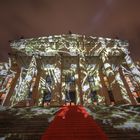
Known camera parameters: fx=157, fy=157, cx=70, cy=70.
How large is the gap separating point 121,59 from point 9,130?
1322 centimetres

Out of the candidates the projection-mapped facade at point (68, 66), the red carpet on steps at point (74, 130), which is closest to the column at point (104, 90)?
the projection-mapped facade at point (68, 66)

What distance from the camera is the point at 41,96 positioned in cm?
1488

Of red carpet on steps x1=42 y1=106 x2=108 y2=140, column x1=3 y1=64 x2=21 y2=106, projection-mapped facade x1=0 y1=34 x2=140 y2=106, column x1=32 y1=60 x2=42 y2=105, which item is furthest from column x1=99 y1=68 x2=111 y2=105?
column x1=3 y1=64 x2=21 y2=106

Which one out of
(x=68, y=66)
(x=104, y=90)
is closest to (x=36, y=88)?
(x=68, y=66)

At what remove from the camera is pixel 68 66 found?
647 inches

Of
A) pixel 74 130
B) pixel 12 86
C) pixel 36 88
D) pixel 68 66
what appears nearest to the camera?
pixel 74 130

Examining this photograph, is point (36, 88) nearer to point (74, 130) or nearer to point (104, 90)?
point (104, 90)

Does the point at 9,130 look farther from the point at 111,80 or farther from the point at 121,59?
the point at 121,59

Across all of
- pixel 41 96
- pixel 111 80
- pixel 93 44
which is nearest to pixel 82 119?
pixel 111 80

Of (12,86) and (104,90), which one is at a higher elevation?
(12,86)

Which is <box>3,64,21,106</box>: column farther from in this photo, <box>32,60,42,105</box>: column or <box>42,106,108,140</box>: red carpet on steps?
<box>42,106,108,140</box>: red carpet on steps

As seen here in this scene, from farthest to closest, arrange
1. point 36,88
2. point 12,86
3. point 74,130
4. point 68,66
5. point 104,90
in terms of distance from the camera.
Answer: point 68,66 → point 36,88 → point 104,90 → point 12,86 → point 74,130

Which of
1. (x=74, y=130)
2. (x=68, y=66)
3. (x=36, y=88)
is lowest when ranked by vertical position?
(x=74, y=130)

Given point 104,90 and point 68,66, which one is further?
point 68,66
